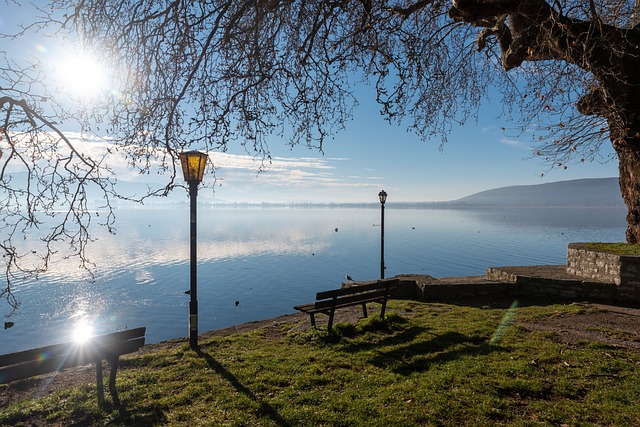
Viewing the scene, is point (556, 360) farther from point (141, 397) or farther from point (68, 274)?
point (68, 274)

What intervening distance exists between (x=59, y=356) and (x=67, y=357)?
0.30 ft

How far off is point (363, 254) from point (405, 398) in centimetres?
4369

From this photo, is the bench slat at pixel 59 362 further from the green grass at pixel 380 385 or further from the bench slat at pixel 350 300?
the bench slat at pixel 350 300

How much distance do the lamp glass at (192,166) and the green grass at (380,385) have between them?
3389mm

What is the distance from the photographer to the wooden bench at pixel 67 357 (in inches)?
167

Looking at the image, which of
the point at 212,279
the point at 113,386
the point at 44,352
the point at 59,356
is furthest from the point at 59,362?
the point at 212,279

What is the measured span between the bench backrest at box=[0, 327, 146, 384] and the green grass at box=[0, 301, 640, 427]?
642mm

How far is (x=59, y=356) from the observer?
433 cm

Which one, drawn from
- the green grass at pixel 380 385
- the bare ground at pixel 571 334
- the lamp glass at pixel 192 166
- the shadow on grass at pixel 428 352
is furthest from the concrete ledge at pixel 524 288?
the lamp glass at pixel 192 166

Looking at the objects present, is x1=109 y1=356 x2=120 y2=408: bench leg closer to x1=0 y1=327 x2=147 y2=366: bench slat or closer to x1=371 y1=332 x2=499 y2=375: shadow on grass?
x1=0 y1=327 x2=147 y2=366: bench slat

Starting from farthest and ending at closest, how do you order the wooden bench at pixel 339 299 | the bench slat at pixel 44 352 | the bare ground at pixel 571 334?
the wooden bench at pixel 339 299, the bare ground at pixel 571 334, the bench slat at pixel 44 352

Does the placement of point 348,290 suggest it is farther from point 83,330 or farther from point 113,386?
point 83,330

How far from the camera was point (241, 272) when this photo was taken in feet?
118

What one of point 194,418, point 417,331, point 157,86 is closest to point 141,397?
point 194,418
